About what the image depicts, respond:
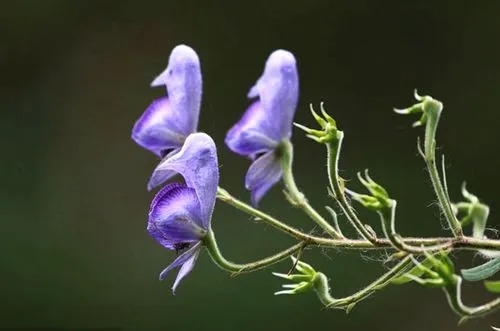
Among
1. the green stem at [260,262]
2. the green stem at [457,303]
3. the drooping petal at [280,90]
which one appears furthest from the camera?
the drooping petal at [280,90]

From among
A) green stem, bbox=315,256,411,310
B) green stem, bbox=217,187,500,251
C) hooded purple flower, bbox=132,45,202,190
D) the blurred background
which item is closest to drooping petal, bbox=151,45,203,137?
hooded purple flower, bbox=132,45,202,190

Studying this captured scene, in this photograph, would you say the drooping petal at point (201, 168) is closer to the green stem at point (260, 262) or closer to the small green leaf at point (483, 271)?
the green stem at point (260, 262)

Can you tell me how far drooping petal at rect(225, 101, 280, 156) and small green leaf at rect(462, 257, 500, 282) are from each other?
0.21 meters

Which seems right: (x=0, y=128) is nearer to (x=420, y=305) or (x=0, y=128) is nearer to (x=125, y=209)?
(x=125, y=209)

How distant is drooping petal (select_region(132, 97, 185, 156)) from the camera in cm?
72

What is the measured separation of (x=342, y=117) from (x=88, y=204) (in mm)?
785

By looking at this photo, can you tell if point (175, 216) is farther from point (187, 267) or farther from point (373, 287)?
point (373, 287)

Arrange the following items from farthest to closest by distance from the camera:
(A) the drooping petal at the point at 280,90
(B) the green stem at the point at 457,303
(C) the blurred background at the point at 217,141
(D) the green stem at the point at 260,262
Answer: (C) the blurred background at the point at 217,141 < (A) the drooping petal at the point at 280,90 < (D) the green stem at the point at 260,262 < (B) the green stem at the point at 457,303

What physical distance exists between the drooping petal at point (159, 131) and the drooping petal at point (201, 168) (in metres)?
0.10

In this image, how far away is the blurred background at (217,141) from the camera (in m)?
2.39

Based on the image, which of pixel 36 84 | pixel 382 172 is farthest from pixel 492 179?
pixel 36 84

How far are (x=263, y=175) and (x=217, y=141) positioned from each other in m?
1.96

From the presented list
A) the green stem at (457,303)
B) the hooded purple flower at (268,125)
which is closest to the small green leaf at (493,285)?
the green stem at (457,303)

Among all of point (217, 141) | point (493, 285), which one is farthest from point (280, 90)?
point (217, 141)
